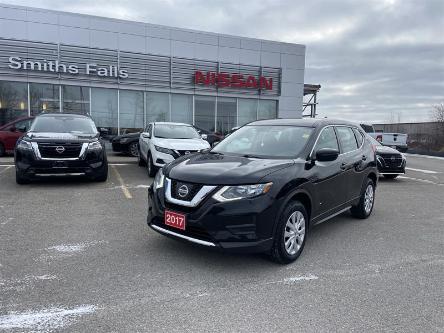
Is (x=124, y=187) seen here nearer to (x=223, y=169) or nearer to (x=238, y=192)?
(x=223, y=169)

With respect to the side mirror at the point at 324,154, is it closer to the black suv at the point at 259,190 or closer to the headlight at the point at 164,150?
the black suv at the point at 259,190

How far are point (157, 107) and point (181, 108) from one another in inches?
53.4

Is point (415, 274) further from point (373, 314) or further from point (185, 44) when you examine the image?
point (185, 44)

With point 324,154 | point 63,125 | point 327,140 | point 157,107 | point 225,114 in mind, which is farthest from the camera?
point 225,114

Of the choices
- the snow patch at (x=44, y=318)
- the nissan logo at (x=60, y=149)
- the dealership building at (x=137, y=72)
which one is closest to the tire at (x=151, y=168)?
the nissan logo at (x=60, y=149)

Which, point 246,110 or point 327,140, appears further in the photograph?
point 246,110

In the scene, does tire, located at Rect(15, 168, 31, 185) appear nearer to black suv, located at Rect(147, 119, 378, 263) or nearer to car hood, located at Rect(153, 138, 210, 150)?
car hood, located at Rect(153, 138, 210, 150)

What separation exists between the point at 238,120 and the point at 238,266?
716 inches

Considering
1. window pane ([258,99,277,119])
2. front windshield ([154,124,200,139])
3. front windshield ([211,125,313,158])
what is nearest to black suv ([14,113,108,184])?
front windshield ([154,124,200,139])

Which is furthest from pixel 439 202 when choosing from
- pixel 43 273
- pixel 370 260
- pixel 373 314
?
pixel 43 273

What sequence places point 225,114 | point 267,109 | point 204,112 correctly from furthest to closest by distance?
point 267,109
point 225,114
point 204,112

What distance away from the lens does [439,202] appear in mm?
8086

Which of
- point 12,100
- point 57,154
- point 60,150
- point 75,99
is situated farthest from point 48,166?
point 12,100

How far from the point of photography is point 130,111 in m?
19.3
